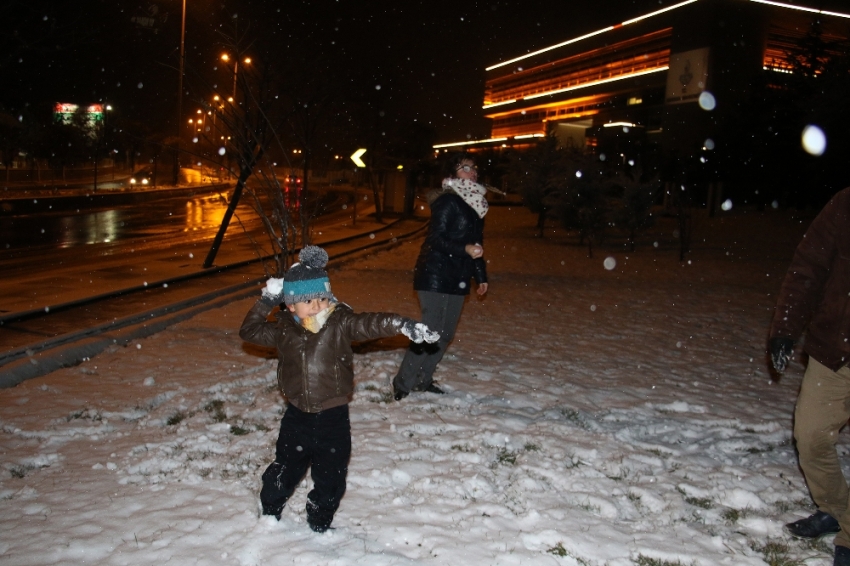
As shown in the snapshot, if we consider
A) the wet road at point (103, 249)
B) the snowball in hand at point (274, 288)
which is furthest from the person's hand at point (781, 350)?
the wet road at point (103, 249)

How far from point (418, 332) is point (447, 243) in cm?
202

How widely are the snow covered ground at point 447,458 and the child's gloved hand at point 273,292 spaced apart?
1080 mm

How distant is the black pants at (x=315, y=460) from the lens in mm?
3264

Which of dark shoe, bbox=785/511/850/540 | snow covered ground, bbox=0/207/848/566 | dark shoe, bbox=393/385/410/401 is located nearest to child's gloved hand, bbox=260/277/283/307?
snow covered ground, bbox=0/207/848/566

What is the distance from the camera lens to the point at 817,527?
346cm

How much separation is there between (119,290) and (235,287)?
1.66 m

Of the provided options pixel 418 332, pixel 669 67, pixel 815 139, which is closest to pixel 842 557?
pixel 418 332

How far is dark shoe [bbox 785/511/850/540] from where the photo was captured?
346cm

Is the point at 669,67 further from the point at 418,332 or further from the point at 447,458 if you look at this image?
the point at 418,332

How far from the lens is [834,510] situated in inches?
133

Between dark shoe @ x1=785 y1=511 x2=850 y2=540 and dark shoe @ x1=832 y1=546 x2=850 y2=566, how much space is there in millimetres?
279

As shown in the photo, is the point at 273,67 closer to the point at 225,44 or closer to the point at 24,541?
the point at 225,44

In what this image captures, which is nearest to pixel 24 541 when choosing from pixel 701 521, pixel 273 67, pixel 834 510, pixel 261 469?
pixel 261 469

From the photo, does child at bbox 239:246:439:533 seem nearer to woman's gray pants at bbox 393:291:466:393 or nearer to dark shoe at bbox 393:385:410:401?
woman's gray pants at bbox 393:291:466:393
